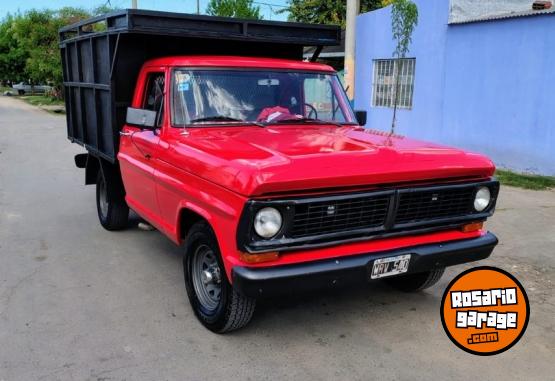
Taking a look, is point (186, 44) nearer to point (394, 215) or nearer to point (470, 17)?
point (394, 215)

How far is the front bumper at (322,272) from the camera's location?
3266 mm

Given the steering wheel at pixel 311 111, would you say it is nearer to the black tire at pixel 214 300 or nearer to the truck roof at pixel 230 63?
the truck roof at pixel 230 63

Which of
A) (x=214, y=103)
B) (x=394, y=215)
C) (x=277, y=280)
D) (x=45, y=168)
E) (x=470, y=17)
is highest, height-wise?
(x=470, y=17)

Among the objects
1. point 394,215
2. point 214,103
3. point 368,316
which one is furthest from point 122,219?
point 394,215

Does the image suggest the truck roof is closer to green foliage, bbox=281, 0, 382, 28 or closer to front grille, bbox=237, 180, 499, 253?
front grille, bbox=237, 180, 499, 253

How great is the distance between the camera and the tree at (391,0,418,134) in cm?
1199

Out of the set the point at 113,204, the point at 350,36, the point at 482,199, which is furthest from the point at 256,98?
the point at 350,36

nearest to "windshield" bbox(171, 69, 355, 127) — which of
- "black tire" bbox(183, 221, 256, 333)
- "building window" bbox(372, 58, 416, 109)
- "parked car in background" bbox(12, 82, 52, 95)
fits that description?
"black tire" bbox(183, 221, 256, 333)

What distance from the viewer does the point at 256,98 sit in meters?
4.82

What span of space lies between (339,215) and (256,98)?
177cm

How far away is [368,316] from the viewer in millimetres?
4242

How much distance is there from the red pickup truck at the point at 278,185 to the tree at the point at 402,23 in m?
7.56

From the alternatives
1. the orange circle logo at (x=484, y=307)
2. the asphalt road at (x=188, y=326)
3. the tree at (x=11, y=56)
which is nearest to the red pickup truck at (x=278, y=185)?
the asphalt road at (x=188, y=326)

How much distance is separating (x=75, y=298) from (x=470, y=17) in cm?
1014
